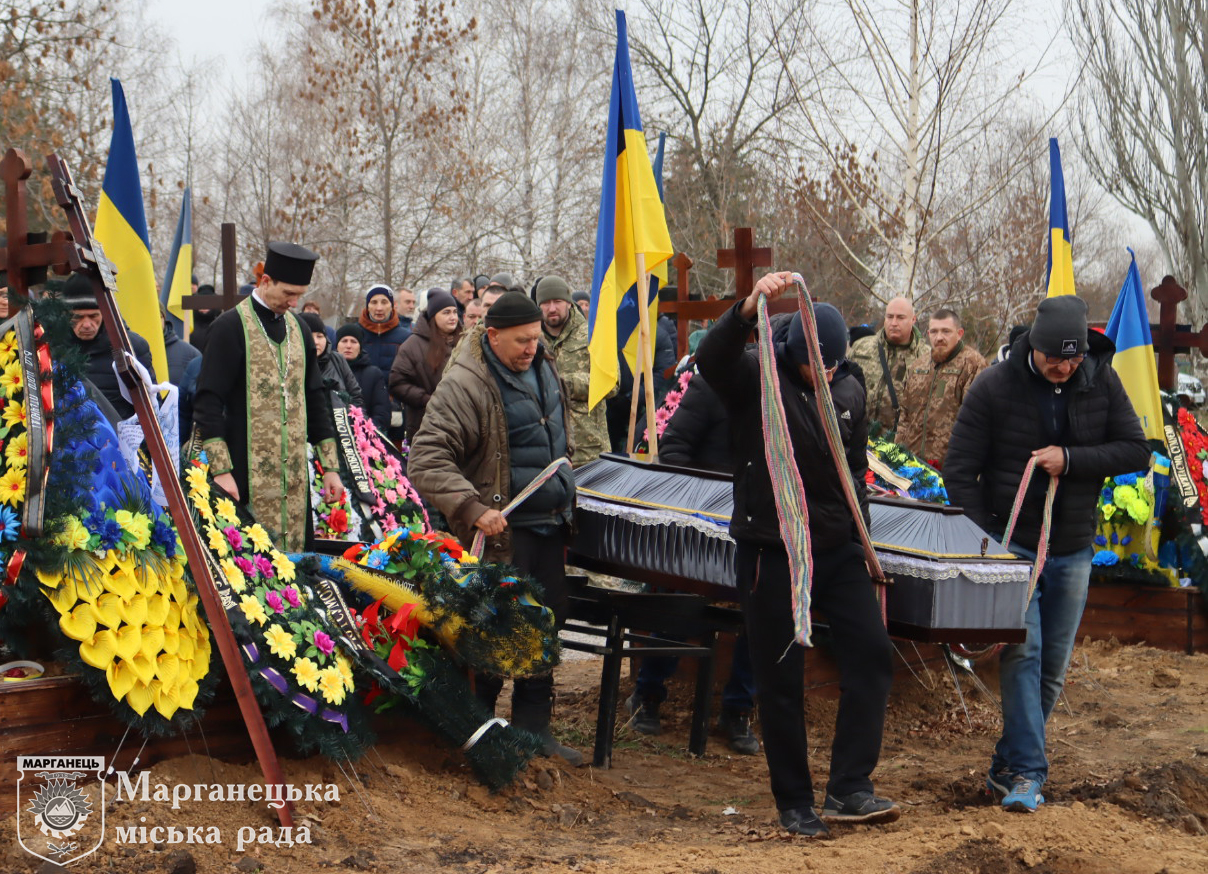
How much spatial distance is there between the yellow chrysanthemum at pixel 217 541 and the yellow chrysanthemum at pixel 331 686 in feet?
1.91

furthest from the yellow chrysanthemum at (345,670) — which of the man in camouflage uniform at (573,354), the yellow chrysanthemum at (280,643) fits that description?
the man in camouflage uniform at (573,354)

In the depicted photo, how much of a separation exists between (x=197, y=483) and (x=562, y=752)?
6.86 feet

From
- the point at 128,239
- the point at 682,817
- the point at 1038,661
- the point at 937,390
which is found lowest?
the point at 682,817

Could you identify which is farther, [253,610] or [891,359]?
[891,359]

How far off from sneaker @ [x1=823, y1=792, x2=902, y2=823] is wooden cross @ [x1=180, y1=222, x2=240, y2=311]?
7575 millimetres

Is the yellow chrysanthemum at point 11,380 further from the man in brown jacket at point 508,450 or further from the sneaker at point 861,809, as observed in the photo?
the sneaker at point 861,809

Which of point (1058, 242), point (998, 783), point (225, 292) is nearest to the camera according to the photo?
point (998, 783)

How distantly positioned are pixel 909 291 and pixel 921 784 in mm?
9326

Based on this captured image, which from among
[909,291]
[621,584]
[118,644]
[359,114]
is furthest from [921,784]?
[359,114]

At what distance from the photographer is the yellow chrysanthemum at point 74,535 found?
4.49 meters

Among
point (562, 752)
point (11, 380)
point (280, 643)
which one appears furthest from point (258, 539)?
point (562, 752)

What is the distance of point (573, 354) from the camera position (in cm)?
884

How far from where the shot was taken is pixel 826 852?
454 centimetres

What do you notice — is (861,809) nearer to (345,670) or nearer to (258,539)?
(345,670)
